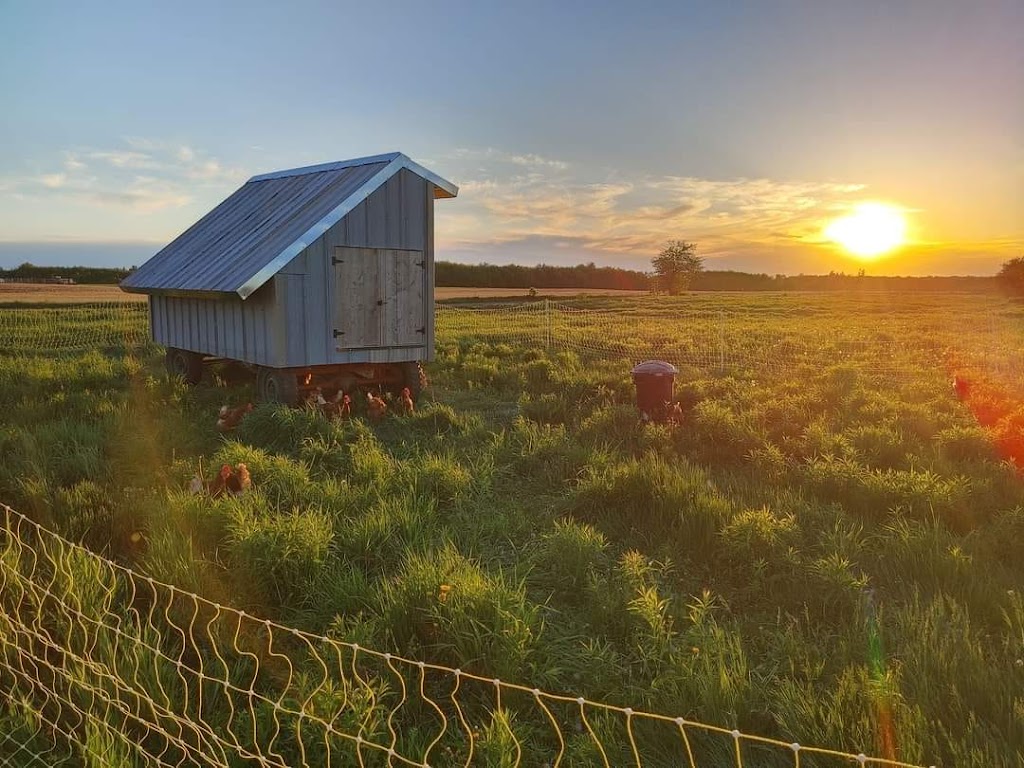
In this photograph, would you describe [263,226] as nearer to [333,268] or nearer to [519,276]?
[333,268]

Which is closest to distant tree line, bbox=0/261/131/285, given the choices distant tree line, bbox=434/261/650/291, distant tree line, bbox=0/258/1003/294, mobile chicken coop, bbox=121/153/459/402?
distant tree line, bbox=0/258/1003/294

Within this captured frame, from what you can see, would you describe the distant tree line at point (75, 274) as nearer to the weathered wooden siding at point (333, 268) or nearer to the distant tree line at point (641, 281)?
the distant tree line at point (641, 281)

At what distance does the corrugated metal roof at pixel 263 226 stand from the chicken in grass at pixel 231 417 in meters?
1.47

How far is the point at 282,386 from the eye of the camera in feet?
31.2

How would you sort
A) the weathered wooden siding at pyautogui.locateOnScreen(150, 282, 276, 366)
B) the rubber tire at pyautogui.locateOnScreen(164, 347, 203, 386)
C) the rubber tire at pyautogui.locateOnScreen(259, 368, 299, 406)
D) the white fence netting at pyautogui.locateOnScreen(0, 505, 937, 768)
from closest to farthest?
1. the white fence netting at pyautogui.locateOnScreen(0, 505, 937, 768)
2. the weathered wooden siding at pyautogui.locateOnScreen(150, 282, 276, 366)
3. the rubber tire at pyautogui.locateOnScreen(259, 368, 299, 406)
4. the rubber tire at pyautogui.locateOnScreen(164, 347, 203, 386)

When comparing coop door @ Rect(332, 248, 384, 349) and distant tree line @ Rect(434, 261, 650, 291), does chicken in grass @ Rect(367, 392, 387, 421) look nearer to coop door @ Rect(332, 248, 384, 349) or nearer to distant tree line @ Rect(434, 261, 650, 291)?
coop door @ Rect(332, 248, 384, 349)

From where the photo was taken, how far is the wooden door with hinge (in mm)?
9789

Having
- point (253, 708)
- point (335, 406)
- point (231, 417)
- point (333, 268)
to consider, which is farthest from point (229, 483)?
point (333, 268)

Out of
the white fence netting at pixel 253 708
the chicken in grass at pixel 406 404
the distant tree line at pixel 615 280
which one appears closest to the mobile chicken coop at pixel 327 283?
the chicken in grass at pixel 406 404

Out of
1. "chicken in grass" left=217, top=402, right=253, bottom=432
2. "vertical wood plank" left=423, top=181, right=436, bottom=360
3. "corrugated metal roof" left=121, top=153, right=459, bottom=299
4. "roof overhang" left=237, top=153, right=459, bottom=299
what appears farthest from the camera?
"vertical wood plank" left=423, top=181, right=436, bottom=360

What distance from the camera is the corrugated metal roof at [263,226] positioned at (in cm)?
928

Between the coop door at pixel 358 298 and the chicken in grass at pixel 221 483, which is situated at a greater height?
the coop door at pixel 358 298

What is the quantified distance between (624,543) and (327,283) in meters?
6.11

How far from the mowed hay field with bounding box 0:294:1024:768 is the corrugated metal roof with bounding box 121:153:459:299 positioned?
204 centimetres
